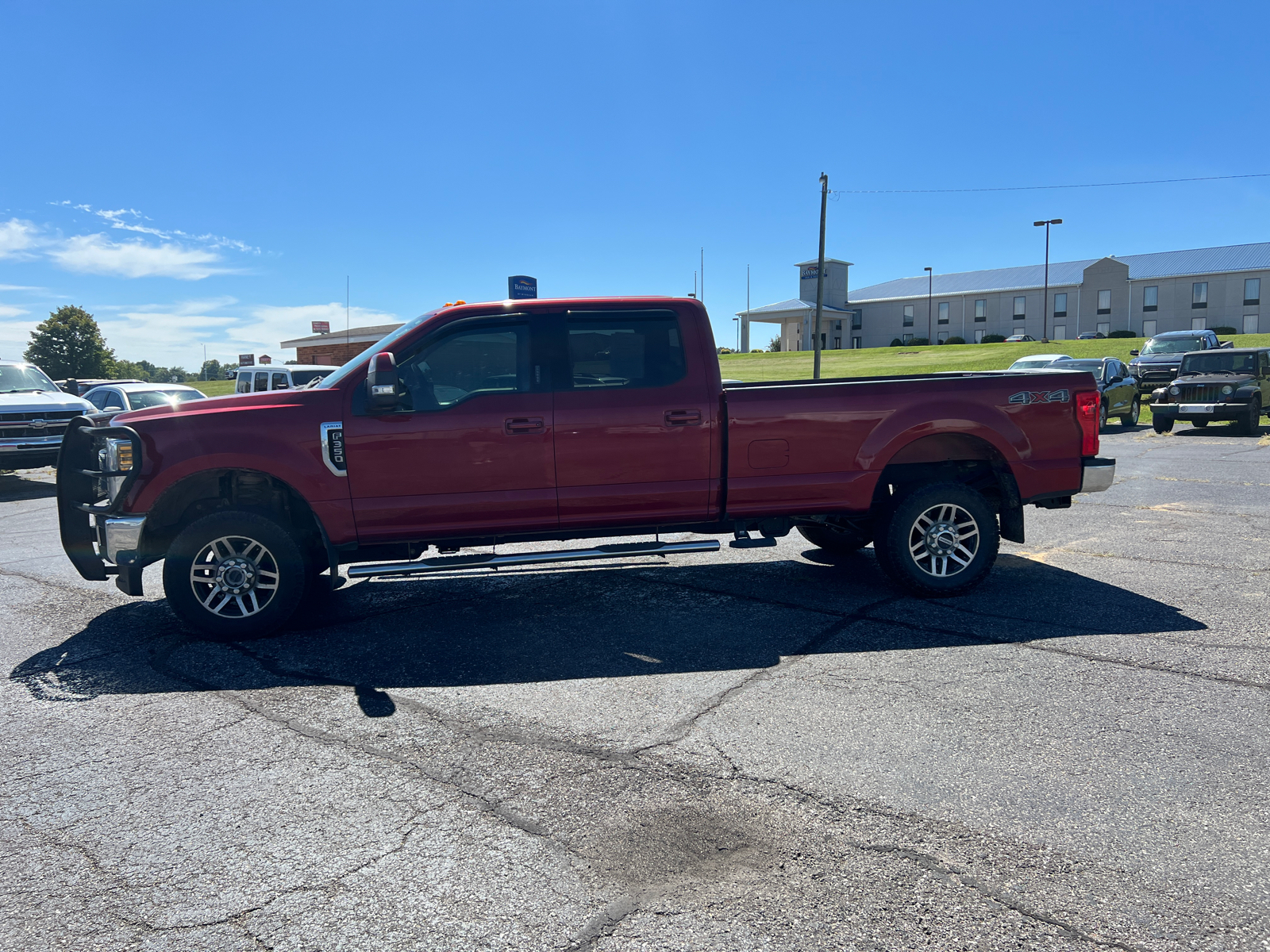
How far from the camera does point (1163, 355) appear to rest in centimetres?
2578

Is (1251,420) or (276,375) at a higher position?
(276,375)

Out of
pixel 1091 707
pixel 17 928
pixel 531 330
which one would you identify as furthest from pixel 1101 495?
pixel 17 928

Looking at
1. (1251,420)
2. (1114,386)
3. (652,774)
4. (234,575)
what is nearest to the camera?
(652,774)

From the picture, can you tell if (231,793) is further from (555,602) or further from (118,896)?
(555,602)

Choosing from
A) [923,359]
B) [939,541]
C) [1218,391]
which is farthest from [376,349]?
[923,359]

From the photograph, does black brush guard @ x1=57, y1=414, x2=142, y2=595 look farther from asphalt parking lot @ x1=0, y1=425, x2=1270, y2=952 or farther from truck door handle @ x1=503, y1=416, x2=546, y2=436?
truck door handle @ x1=503, y1=416, x2=546, y2=436

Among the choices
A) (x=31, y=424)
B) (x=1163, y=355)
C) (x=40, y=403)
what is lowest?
(x=31, y=424)

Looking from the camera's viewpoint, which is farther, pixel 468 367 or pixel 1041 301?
pixel 1041 301

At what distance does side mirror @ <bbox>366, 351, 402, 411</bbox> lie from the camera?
17.4 feet

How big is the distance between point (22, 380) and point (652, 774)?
55.8ft

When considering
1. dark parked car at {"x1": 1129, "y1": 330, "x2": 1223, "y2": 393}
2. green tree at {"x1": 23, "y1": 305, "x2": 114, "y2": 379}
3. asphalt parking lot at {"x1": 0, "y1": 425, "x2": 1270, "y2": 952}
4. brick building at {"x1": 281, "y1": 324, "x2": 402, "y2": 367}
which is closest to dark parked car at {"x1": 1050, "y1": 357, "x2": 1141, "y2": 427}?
dark parked car at {"x1": 1129, "y1": 330, "x2": 1223, "y2": 393}

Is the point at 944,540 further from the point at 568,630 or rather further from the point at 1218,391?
the point at 1218,391

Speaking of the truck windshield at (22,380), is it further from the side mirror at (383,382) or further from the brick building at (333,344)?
the brick building at (333,344)

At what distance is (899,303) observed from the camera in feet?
250
